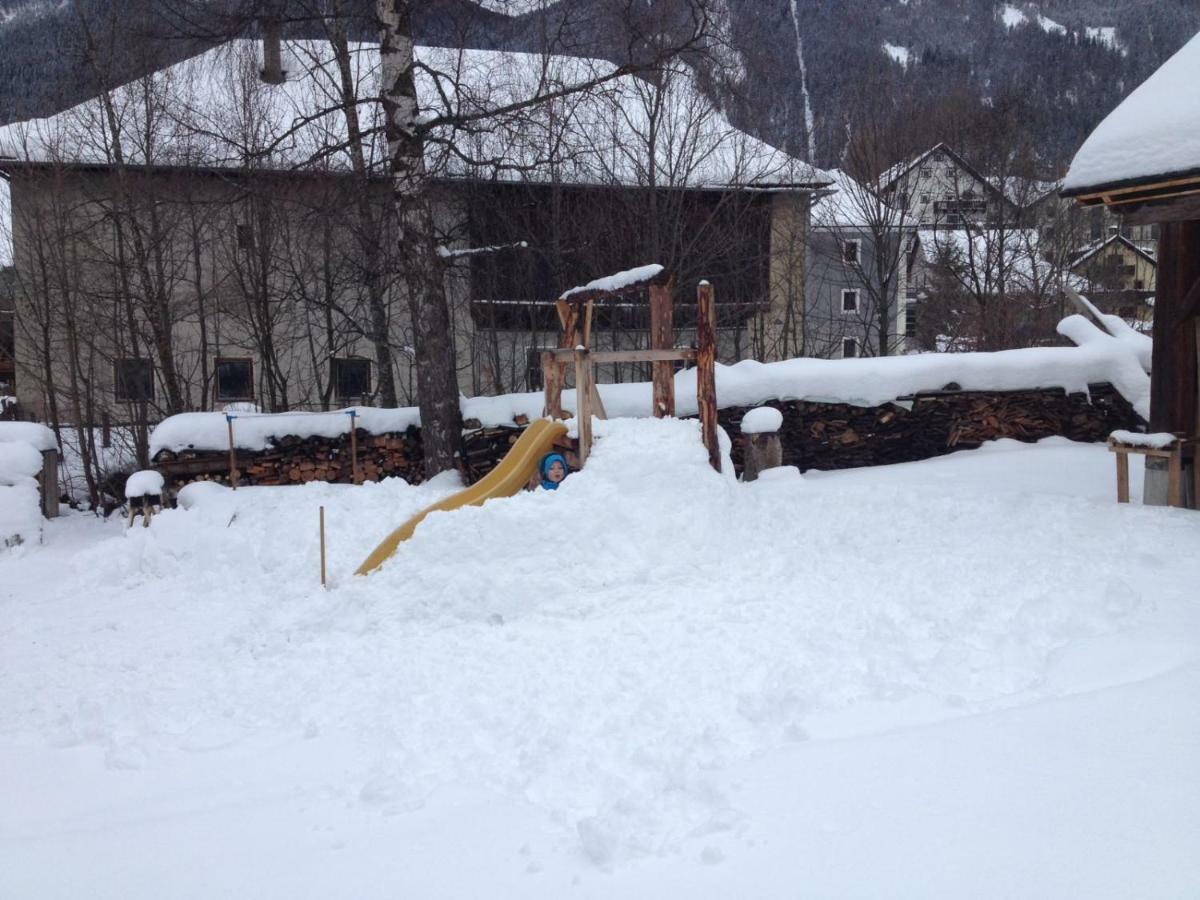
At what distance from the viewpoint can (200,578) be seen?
27.5 feet

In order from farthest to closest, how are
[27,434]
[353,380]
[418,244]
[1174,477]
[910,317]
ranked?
[910,317] → [353,380] → [27,434] → [418,244] → [1174,477]

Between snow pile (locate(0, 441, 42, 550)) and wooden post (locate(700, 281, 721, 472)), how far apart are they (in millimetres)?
8102

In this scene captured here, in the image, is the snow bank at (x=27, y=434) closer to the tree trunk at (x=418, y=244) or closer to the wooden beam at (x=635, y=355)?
the tree trunk at (x=418, y=244)

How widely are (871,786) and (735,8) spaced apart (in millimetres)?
15642

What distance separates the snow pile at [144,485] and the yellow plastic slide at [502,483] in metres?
4.19

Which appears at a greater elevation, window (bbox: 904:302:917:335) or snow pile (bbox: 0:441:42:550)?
window (bbox: 904:302:917:335)

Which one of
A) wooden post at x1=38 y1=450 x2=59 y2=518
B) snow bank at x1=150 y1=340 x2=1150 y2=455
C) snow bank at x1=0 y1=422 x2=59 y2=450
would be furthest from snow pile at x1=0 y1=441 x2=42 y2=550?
snow bank at x1=150 y1=340 x2=1150 y2=455

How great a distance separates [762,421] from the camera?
11195 millimetres

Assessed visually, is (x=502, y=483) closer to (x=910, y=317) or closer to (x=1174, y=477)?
(x=1174, y=477)

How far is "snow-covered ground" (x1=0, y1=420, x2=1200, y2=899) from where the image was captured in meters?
3.26

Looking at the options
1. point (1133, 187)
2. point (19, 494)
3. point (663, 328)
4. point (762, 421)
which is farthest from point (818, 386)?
point (19, 494)

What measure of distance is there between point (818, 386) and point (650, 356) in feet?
14.0

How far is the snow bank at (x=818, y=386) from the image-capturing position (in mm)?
11961

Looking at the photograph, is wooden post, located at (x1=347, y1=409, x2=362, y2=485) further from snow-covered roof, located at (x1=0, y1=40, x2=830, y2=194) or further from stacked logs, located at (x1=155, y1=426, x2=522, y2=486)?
snow-covered roof, located at (x1=0, y1=40, x2=830, y2=194)
